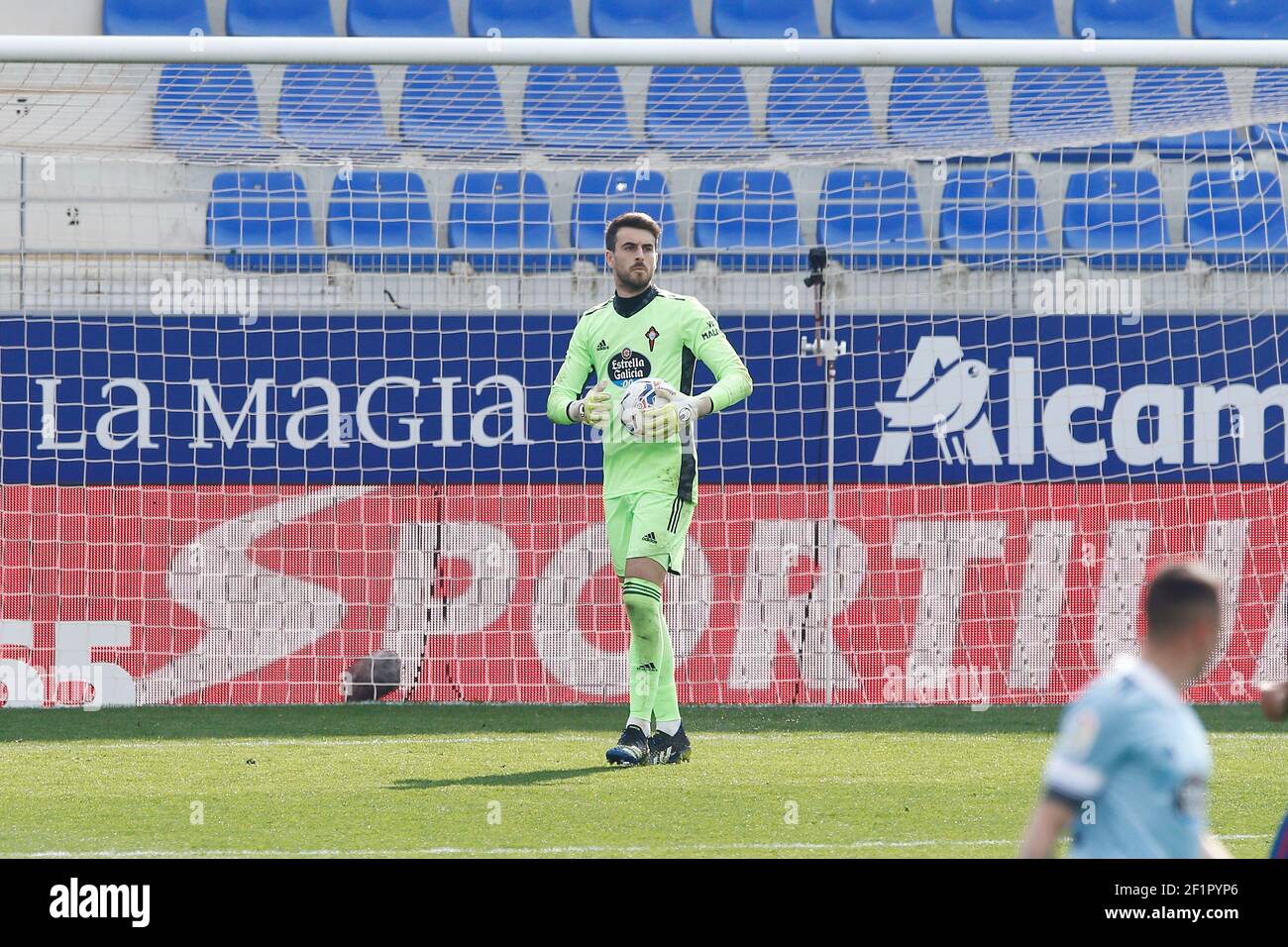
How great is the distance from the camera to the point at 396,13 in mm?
15492

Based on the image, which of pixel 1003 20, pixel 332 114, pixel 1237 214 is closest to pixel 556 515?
pixel 332 114

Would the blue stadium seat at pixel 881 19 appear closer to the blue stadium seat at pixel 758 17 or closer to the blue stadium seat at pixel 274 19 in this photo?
the blue stadium seat at pixel 758 17

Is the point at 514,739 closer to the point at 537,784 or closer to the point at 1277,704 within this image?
the point at 537,784

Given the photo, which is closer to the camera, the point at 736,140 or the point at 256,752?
the point at 256,752

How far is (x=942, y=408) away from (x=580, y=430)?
7.31ft

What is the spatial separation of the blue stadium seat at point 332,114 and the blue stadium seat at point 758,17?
19.4 feet

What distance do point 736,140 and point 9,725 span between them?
5.90m

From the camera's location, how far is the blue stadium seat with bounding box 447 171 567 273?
1160cm

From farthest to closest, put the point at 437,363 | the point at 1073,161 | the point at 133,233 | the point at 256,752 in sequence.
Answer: the point at 1073,161
the point at 133,233
the point at 437,363
the point at 256,752

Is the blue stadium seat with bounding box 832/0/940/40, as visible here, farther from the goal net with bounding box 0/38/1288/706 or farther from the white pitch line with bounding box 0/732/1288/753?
the white pitch line with bounding box 0/732/1288/753

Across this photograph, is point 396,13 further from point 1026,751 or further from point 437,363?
point 1026,751

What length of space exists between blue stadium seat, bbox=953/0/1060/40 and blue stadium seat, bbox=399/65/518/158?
6.23 metres
